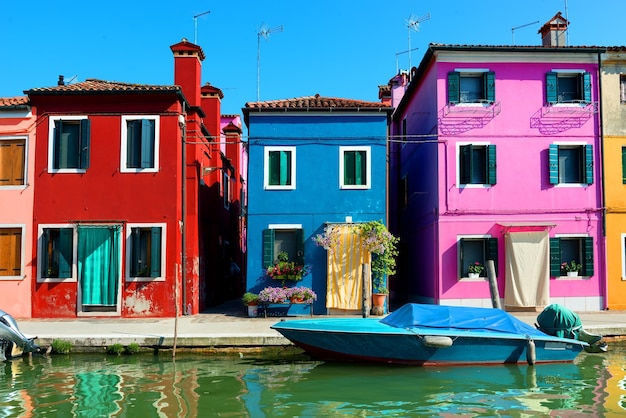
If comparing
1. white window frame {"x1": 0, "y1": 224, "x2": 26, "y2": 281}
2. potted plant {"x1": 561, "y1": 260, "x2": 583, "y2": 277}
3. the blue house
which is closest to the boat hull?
the blue house

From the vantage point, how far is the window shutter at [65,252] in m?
17.9

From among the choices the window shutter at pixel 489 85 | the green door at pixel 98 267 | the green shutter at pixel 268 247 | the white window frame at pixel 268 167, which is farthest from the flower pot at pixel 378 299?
the green door at pixel 98 267

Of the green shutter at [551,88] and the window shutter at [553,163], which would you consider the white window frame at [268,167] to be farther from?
the green shutter at [551,88]

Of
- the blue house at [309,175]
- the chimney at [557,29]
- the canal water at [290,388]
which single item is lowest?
the canal water at [290,388]

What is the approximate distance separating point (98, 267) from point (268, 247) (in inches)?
194

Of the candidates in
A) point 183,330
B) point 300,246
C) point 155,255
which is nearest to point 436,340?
point 183,330

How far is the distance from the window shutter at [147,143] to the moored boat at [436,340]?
7.73 metres

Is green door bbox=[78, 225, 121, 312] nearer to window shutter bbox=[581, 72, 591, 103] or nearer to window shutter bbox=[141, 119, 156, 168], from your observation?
window shutter bbox=[141, 119, 156, 168]

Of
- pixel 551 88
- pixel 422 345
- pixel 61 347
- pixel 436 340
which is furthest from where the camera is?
pixel 551 88

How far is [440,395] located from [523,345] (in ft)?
10.5

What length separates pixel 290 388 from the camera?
35.6 ft

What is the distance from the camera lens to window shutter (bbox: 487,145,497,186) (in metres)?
19.0

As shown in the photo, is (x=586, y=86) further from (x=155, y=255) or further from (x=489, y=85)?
(x=155, y=255)

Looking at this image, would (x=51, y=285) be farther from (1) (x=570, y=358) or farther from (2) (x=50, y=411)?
(1) (x=570, y=358)
